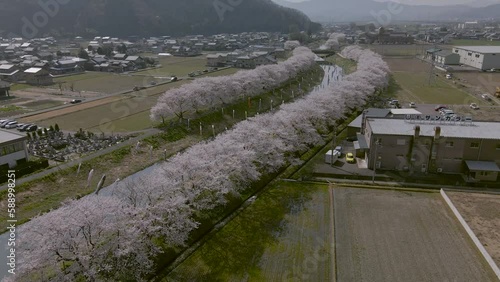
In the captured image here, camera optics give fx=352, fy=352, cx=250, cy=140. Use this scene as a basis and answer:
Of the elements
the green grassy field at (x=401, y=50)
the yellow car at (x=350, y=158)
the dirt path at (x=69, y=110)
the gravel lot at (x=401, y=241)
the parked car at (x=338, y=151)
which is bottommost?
the gravel lot at (x=401, y=241)

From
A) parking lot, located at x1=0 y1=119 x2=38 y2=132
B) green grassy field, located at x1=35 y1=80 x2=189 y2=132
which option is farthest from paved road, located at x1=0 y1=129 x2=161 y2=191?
parking lot, located at x1=0 y1=119 x2=38 y2=132

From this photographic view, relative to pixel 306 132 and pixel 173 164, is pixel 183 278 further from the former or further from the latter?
pixel 306 132

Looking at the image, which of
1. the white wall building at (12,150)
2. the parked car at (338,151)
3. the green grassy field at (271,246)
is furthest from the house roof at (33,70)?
the green grassy field at (271,246)

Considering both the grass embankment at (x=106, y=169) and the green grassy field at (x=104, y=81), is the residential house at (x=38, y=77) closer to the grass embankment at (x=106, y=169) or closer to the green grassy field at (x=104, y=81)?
the green grassy field at (x=104, y=81)

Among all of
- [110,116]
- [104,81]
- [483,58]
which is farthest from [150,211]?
[483,58]

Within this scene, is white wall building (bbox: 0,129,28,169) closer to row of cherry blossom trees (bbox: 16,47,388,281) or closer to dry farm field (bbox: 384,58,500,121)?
row of cherry blossom trees (bbox: 16,47,388,281)

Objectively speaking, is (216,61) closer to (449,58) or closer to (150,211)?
(449,58)
